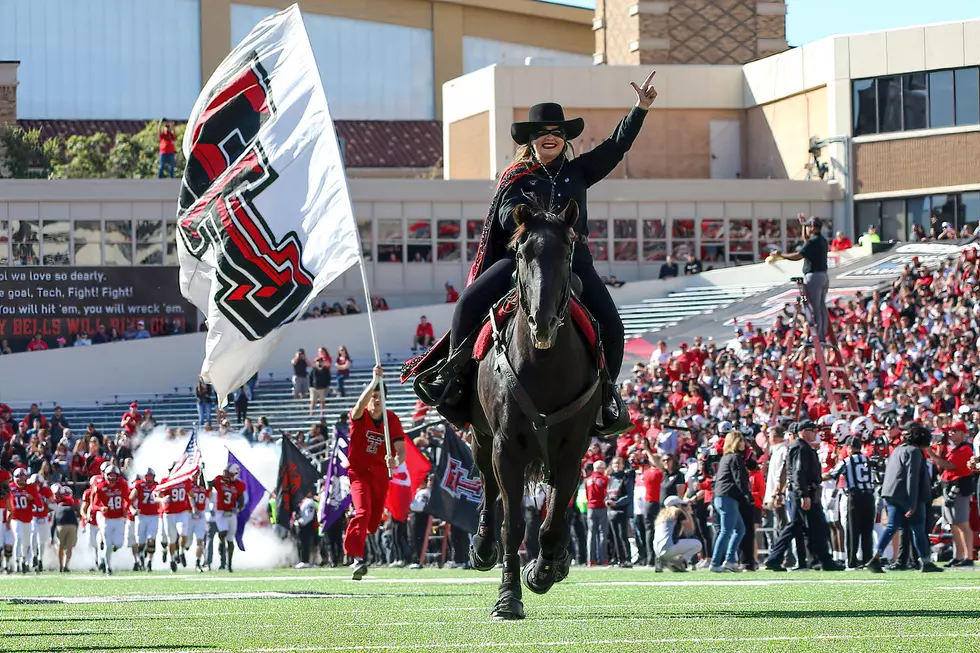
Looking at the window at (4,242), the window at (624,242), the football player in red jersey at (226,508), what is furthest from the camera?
the window at (624,242)

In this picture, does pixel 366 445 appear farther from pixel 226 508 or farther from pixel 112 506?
pixel 112 506

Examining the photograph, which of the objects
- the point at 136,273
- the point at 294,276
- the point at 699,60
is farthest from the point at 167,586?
the point at 699,60

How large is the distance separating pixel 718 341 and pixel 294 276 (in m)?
23.8

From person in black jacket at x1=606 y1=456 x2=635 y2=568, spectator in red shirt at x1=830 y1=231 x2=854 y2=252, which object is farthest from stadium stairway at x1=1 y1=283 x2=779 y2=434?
person in black jacket at x1=606 y1=456 x2=635 y2=568

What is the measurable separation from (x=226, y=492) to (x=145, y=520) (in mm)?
1489

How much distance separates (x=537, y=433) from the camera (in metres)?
9.75

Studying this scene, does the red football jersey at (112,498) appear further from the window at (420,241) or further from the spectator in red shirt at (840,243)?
the window at (420,241)

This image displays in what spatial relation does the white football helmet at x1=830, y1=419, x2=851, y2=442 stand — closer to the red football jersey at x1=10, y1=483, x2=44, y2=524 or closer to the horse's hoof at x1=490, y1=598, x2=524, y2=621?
the horse's hoof at x1=490, y1=598, x2=524, y2=621

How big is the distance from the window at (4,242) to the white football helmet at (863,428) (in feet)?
120

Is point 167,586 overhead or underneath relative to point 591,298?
Result: underneath

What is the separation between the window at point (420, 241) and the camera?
55.8 metres

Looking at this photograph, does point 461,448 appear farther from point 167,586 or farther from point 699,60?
point 699,60

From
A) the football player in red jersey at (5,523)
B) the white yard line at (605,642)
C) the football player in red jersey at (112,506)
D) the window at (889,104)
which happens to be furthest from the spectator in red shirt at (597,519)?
the window at (889,104)

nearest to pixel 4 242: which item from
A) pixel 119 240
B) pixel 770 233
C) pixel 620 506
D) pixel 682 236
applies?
pixel 119 240
